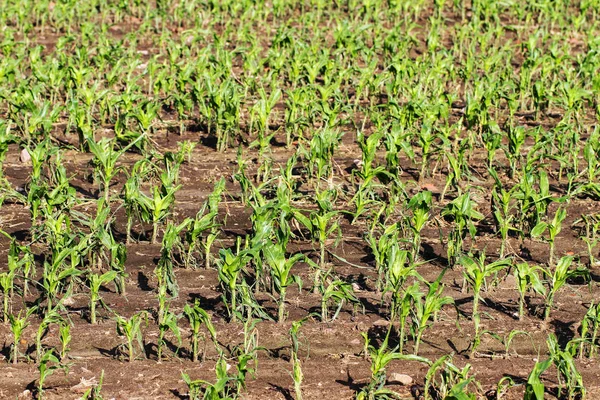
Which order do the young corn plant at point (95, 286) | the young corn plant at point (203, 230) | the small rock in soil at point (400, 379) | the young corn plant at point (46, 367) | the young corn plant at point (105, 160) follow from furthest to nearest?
the young corn plant at point (105, 160), the young corn plant at point (203, 230), the young corn plant at point (95, 286), the small rock in soil at point (400, 379), the young corn plant at point (46, 367)

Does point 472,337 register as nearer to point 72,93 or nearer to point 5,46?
point 72,93

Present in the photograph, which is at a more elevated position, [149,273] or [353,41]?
[353,41]

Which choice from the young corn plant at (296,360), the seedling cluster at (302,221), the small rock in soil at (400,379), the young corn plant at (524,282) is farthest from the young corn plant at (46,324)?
the young corn plant at (524,282)

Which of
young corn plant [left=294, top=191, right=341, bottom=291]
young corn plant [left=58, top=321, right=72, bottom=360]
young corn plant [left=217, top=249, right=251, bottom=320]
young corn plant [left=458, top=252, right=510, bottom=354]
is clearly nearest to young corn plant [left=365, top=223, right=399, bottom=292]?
young corn plant [left=294, top=191, right=341, bottom=291]

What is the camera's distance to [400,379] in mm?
4434

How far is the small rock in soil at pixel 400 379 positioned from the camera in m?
4.43

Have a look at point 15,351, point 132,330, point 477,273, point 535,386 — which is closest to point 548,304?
point 477,273

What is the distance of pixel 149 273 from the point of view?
5285 millimetres

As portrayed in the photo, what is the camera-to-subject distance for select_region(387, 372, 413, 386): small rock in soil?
174 inches

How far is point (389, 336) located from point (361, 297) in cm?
36

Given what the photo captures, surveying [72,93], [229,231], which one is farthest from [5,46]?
[229,231]

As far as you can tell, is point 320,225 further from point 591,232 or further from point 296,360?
point 591,232

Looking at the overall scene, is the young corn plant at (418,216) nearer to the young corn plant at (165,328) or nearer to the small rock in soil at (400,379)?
the small rock in soil at (400,379)

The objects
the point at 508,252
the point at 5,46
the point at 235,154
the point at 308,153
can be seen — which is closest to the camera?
the point at 508,252
